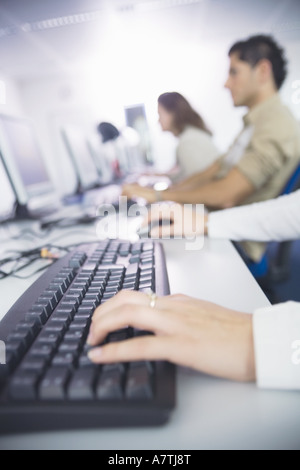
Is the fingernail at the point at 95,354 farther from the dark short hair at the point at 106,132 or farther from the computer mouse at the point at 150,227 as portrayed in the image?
the dark short hair at the point at 106,132

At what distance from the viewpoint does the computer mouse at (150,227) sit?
793mm

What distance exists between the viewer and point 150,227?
0.83 metres

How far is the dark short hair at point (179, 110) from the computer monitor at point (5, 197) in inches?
57.6

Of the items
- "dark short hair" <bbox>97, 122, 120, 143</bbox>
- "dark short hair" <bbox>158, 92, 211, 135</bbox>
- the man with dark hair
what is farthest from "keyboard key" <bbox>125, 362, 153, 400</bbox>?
"dark short hair" <bbox>97, 122, 120, 143</bbox>

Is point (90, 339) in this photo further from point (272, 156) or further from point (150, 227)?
point (272, 156)

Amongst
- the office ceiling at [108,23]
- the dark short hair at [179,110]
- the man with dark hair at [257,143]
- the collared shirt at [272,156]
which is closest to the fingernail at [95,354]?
the man with dark hair at [257,143]

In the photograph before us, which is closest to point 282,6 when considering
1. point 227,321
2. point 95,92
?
point 95,92

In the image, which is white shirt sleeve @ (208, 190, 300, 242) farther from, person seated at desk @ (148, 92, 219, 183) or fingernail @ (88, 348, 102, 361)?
person seated at desk @ (148, 92, 219, 183)

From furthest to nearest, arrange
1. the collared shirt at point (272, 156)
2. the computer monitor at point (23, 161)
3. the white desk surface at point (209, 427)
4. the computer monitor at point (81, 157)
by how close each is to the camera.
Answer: the computer monitor at point (81, 157), the collared shirt at point (272, 156), the computer monitor at point (23, 161), the white desk surface at point (209, 427)

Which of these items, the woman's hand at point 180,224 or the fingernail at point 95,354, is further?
the woman's hand at point 180,224

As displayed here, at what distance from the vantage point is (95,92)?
5223 mm

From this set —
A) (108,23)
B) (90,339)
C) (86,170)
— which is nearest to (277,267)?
(90,339)

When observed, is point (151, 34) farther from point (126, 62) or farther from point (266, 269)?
point (266, 269)
